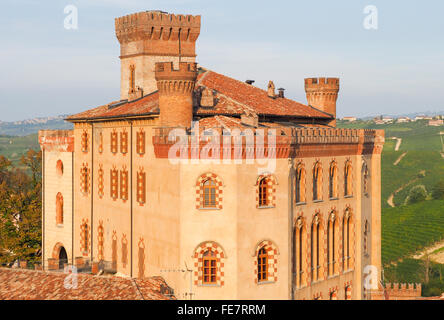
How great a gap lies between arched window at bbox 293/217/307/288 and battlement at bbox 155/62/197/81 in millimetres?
11295

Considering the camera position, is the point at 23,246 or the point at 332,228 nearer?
the point at 332,228

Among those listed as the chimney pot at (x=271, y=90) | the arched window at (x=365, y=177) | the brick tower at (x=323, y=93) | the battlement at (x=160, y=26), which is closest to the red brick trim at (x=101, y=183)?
the battlement at (x=160, y=26)

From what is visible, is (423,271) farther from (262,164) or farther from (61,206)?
(262,164)

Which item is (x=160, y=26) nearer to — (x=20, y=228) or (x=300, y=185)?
(x=300, y=185)

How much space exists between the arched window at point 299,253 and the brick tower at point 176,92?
949 cm

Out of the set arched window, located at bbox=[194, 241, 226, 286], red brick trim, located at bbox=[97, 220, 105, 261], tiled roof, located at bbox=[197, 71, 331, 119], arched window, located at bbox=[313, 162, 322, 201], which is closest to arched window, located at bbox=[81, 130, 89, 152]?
red brick trim, located at bbox=[97, 220, 105, 261]

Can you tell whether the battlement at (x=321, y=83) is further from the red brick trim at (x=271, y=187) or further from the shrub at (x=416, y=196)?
the shrub at (x=416, y=196)

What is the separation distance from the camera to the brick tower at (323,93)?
56.0 meters

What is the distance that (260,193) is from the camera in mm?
38500

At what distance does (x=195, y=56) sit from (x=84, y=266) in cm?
1987

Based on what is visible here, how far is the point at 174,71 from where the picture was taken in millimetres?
39562

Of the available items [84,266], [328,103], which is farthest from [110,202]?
[328,103]

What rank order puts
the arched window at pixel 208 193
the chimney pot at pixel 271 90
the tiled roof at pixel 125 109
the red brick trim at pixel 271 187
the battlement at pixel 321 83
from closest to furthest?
the arched window at pixel 208 193 < the red brick trim at pixel 271 187 < the tiled roof at pixel 125 109 < the chimney pot at pixel 271 90 < the battlement at pixel 321 83

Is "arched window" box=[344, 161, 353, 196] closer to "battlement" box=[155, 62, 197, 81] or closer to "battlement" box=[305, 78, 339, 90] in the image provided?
"battlement" box=[305, 78, 339, 90]
